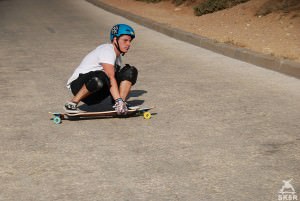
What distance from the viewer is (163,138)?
5859mm

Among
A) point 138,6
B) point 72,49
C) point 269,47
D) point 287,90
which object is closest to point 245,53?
point 269,47

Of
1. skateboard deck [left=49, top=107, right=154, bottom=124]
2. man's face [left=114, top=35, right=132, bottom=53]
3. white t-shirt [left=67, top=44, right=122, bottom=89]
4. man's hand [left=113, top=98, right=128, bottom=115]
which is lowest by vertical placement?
skateboard deck [left=49, top=107, right=154, bottom=124]

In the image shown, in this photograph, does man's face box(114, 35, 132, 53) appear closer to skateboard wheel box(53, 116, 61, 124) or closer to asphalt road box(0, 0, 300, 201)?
asphalt road box(0, 0, 300, 201)

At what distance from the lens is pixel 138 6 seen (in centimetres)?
2536

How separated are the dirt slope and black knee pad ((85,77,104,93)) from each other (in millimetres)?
5047

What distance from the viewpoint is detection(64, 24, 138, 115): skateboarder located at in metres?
6.41

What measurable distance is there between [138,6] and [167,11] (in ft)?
10.3

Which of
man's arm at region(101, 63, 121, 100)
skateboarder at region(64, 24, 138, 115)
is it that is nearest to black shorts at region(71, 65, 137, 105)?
skateboarder at region(64, 24, 138, 115)

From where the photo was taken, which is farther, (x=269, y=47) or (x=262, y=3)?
(x=262, y=3)

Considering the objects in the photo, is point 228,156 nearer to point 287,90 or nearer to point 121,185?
point 121,185
